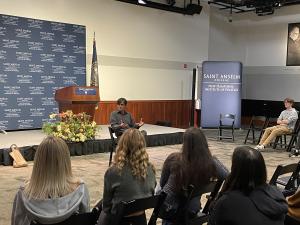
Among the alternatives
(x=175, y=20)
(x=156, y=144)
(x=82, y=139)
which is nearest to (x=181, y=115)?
(x=175, y=20)

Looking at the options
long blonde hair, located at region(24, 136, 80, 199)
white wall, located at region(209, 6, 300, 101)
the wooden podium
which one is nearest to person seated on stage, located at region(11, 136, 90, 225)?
long blonde hair, located at region(24, 136, 80, 199)

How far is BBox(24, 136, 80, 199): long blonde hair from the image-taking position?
2088 millimetres

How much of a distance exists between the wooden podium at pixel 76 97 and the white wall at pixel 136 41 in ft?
5.29

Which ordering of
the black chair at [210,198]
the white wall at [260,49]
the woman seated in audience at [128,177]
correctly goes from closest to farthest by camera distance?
the woman seated in audience at [128,177], the black chair at [210,198], the white wall at [260,49]

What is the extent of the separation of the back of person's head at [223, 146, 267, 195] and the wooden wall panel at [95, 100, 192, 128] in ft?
29.2

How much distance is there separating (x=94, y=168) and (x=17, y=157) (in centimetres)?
123

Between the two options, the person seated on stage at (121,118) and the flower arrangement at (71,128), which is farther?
the flower arrangement at (71,128)

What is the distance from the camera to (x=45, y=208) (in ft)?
6.89

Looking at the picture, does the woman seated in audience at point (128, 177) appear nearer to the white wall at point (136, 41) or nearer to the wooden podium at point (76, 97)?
the wooden podium at point (76, 97)

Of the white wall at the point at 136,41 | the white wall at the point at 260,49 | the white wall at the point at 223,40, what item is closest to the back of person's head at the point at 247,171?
the white wall at the point at 136,41

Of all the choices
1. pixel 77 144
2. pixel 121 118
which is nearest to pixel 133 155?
pixel 121 118

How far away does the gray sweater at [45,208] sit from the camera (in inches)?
82.3

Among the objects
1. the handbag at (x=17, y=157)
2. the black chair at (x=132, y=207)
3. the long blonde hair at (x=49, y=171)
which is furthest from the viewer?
the handbag at (x=17, y=157)

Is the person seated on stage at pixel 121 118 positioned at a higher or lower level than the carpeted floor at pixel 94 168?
higher
